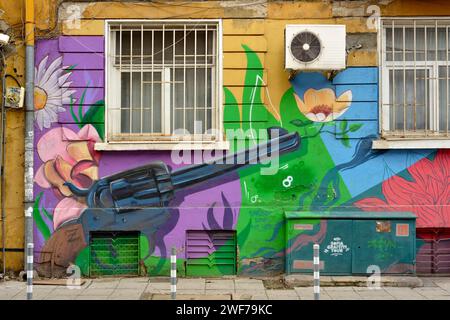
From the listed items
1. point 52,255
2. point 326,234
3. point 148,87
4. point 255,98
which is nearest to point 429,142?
point 326,234

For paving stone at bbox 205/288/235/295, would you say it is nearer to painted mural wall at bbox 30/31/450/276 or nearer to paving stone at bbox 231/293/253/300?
paving stone at bbox 231/293/253/300

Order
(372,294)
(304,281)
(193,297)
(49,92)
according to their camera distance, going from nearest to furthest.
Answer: (193,297), (372,294), (304,281), (49,92)

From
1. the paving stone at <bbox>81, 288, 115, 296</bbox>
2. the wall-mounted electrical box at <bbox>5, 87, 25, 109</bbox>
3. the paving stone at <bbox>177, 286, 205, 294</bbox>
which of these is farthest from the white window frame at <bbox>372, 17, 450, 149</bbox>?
the wall-mounted electrical box at <bbox>5, 87, 25, 109</bbox>

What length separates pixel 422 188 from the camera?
30.6 ft

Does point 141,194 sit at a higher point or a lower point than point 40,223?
higher

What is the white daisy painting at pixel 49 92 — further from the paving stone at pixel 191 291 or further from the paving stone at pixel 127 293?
the paving stone at pixel 191 291

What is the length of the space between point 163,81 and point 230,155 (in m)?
1.73

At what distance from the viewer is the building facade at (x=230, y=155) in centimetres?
930

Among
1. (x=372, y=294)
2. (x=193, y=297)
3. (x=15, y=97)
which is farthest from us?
(x=15, y=97)

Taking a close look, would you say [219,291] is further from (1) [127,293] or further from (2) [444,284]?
(2) [444,284]

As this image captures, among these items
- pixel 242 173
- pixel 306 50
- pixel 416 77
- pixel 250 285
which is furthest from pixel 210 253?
pixel 416 77

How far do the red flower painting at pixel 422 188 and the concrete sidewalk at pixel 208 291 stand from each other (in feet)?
4.08

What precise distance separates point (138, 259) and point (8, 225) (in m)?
2.22

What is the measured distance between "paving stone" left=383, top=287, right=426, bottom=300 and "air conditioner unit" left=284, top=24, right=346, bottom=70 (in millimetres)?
3539
